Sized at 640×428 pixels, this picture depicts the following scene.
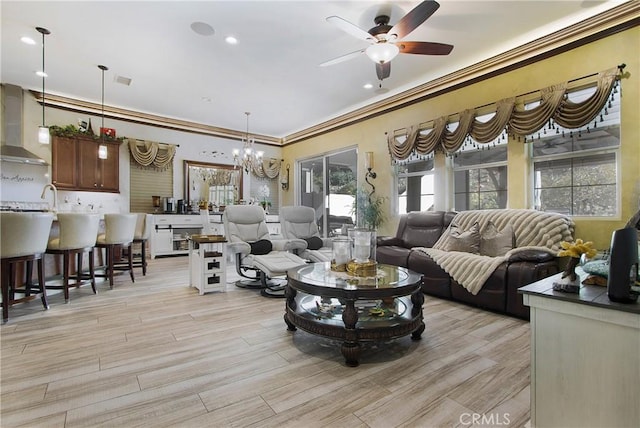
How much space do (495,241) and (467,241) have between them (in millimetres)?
301

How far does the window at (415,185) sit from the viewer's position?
16.9ft

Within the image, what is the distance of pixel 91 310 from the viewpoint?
3123 millimetres

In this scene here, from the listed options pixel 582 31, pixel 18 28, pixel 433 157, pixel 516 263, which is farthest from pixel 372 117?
pixel 18 28

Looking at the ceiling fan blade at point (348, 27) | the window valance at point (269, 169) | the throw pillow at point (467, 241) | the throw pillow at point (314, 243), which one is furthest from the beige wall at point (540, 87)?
the window valance at point (269, 169)

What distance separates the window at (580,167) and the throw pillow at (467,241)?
900 mm

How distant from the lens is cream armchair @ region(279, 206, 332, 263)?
445 centimetres

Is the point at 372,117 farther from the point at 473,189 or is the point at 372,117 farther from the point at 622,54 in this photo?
the point at 622,54

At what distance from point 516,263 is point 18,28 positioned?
6.11 metres

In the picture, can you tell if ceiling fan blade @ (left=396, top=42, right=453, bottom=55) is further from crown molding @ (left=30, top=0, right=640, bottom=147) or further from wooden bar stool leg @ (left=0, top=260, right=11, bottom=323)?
wooden bar stool leg @ (left=0, top=260, right=11, bottom=323)

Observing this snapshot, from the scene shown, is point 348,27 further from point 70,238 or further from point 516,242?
point 70,238

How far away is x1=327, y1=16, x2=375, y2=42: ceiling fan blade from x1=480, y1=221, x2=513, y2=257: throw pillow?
2591 mm

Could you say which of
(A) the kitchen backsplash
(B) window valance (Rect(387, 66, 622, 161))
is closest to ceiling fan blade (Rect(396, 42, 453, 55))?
(B) window valance (Rect(387, 66, 622, 161))

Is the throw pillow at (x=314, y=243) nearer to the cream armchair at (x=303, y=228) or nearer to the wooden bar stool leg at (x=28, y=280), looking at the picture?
the cream armchair at (x=303, y=228)

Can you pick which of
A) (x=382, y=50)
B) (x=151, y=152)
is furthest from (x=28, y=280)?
(x=382, y=50)
